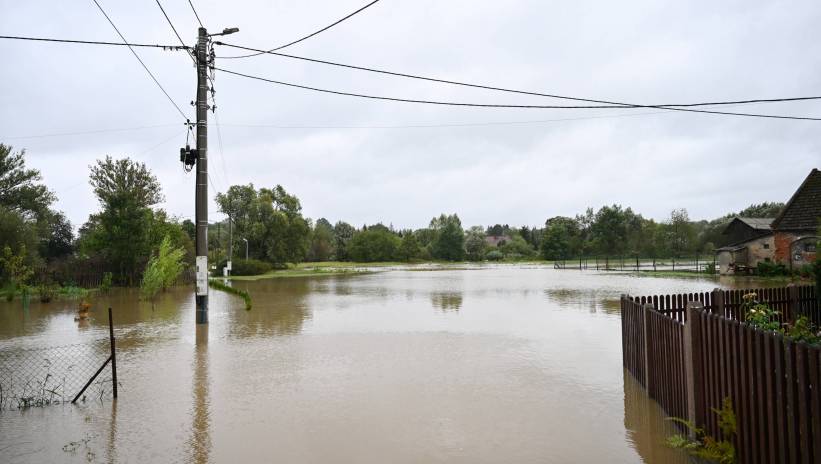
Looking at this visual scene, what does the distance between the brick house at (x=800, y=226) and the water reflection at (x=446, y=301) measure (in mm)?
22576

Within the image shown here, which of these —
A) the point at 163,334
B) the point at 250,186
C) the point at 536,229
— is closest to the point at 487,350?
the point at 163,334

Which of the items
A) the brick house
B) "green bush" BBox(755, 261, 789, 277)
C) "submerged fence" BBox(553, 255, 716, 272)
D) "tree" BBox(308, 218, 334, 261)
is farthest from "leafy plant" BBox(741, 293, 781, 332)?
"tree" BBox(308, 218, 334, 261)

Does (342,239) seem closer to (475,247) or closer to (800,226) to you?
(475,247)

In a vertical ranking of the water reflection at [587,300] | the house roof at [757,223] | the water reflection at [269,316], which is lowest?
the water reflection at [587,300]

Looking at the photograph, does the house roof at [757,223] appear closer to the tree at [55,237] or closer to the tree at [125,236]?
the tree at [125,236]

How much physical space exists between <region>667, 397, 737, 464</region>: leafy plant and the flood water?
0.67ft

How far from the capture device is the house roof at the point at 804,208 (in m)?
32.7

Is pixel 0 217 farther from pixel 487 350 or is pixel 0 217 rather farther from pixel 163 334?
pixel 487 350

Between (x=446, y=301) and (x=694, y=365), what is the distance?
16.5m

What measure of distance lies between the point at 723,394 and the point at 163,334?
13.3 metres

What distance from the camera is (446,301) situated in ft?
71.8

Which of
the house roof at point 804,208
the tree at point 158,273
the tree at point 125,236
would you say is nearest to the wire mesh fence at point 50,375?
the tree at point 158,273

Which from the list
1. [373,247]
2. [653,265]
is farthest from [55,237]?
[653,265]

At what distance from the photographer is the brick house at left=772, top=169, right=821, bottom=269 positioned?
32.8 meters
